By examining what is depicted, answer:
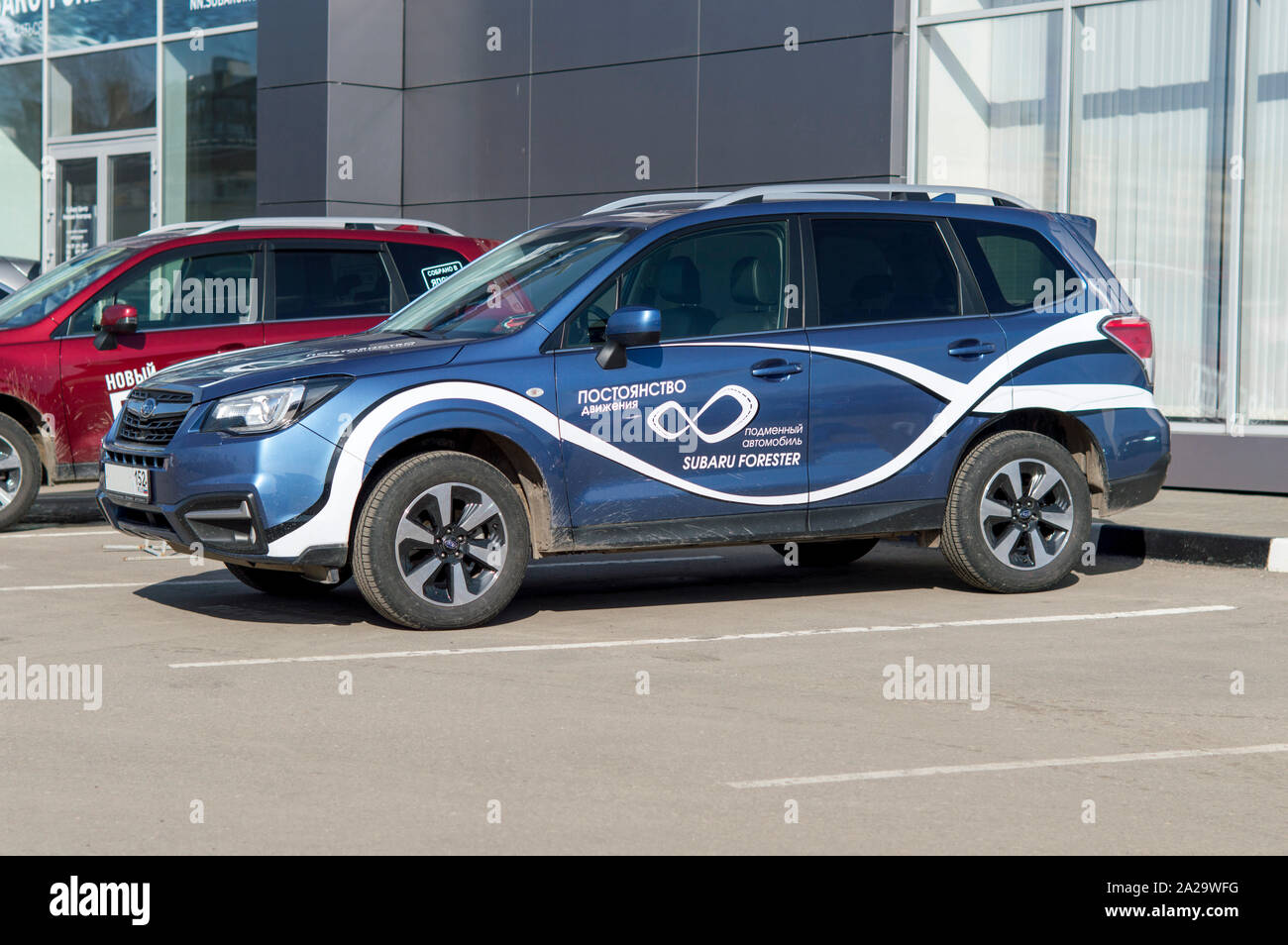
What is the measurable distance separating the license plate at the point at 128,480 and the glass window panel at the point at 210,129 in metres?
12.2

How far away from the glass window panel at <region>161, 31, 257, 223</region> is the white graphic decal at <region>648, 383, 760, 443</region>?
13.0 m

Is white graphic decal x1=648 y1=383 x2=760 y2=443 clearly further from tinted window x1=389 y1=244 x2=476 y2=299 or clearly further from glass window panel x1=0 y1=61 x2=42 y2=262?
glass window panel x1=0 y1=61 x2=42 y2=262

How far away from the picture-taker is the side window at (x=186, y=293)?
11398 mm

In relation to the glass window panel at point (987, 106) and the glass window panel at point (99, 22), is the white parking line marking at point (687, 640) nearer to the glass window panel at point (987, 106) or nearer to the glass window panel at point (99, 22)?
the glass window panel at point (987, 106)

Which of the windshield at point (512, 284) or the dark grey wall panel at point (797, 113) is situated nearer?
the windshield at point (512, 284)

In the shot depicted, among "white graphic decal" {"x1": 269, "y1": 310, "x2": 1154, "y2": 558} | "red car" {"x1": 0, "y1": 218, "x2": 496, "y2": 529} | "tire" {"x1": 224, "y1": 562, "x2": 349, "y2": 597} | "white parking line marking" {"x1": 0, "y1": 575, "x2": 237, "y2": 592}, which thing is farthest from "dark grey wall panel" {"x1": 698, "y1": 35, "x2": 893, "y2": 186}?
"tire" {"x1": 224, "y1": 562, "x2": 349, "y2": 597}

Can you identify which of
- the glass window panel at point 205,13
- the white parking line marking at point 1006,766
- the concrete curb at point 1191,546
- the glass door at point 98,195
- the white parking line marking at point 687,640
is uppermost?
the glass window panel at point 205,13

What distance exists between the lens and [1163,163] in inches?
561

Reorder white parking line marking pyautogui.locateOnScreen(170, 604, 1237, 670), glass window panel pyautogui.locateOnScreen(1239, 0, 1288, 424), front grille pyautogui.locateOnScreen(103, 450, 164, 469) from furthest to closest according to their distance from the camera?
1. glass window panel pyautogui.locateOnScreen(1239, 0, 1288, 424)
2. front grille pyautogui.locateOnScreen(103, 450, 164, 469)
3. white parking line marking pyautogui.locateOnScreen(170, 604, 1237, 670)

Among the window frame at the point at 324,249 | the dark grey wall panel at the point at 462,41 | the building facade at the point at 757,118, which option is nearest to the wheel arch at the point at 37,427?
the window frame at the point at 324,249

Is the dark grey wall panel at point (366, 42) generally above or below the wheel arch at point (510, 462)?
above

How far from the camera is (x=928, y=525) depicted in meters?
8.56

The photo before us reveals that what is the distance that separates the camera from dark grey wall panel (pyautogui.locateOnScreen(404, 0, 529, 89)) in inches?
702
